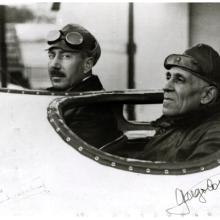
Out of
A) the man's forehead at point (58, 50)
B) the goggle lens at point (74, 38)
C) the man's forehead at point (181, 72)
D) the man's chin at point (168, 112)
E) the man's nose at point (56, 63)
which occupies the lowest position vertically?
the man's chin at point (168, 112)

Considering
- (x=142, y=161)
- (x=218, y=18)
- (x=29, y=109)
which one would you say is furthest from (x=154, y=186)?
(x=218, y=18)

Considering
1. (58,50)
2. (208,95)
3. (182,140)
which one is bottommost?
(182,140)

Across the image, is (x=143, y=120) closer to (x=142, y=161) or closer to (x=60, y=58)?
(x=142, y=161)

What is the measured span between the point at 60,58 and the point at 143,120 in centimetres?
30

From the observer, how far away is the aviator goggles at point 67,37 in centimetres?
114

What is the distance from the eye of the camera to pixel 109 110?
113 centimetres

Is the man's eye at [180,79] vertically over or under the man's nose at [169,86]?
over

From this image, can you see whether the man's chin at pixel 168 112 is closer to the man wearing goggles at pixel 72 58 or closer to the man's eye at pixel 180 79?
the man's eye at pixel 180 79

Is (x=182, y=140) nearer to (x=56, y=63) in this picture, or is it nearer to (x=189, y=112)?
(x=189, y=112)

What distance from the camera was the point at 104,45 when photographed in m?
1.17

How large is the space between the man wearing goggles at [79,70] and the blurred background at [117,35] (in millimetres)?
21
